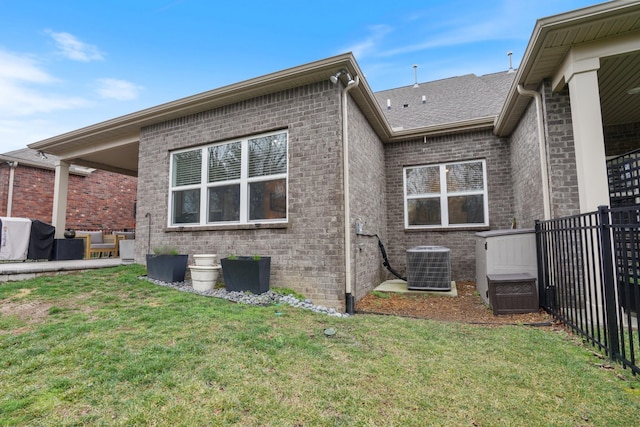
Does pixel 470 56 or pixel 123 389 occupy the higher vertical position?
pixel 470 56

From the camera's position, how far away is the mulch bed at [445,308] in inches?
153

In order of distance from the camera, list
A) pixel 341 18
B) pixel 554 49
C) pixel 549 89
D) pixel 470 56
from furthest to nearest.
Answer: pixel 470 56 < pixel 341 18 < pixel 549 89 < pixel 554 49

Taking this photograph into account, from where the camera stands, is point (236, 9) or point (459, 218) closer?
point (459, 218)

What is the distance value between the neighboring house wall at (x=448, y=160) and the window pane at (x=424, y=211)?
0.71ft

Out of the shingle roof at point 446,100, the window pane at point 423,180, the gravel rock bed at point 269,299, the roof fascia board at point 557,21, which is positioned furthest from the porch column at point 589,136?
the shingle roof at point 446,100

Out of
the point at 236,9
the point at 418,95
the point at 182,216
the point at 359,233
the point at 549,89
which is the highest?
the point at 236,9

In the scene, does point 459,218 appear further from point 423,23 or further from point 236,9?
point 236,9

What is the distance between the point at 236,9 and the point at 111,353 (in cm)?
849

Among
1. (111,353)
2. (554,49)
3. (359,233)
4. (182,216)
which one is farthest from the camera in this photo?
(182,216)

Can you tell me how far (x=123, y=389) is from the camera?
2.04 meters

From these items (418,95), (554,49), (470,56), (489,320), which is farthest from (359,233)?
(470,56)

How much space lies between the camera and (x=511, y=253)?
14.5 feet

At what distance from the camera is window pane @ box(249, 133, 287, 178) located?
16.8 feet

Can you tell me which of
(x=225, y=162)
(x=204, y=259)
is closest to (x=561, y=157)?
(x=225, y=162)
